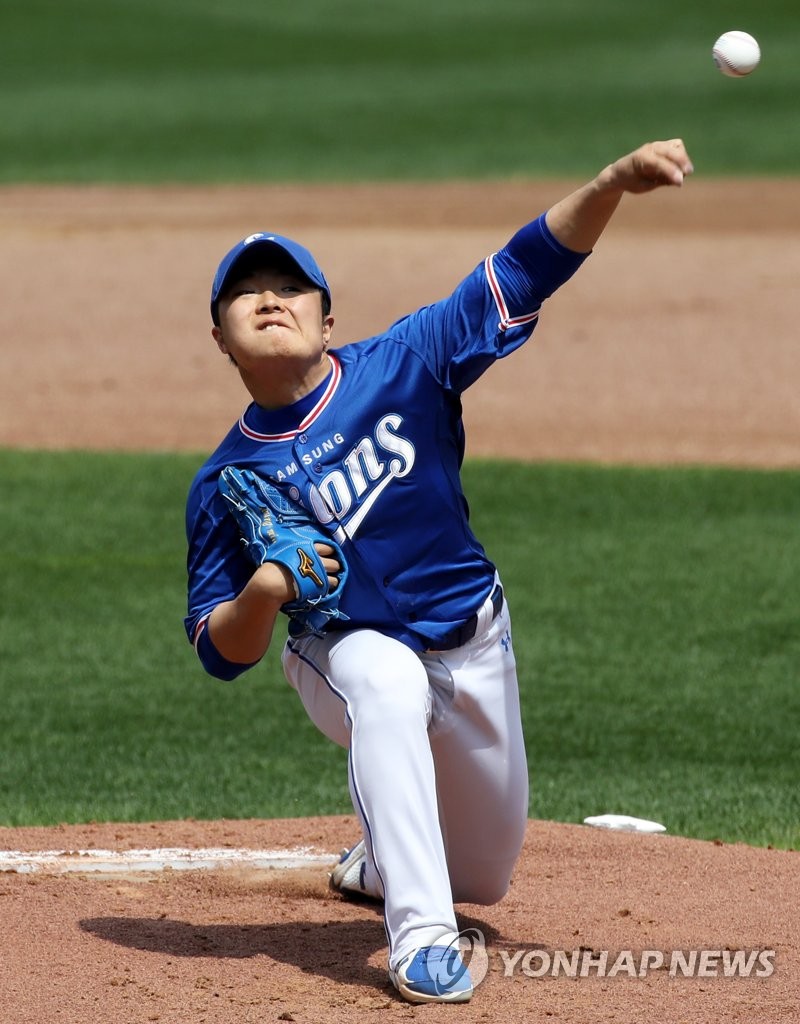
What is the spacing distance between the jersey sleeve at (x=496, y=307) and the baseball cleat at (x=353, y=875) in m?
1.27

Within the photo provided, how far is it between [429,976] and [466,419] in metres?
9.01

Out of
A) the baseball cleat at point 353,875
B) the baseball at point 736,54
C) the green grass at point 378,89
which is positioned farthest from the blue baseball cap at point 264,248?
the green grass at point 378,89

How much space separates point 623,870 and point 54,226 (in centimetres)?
1589

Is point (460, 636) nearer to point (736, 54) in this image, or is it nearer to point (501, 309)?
point (501, 309)

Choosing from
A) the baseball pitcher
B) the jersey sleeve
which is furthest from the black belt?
the jersey sleeve

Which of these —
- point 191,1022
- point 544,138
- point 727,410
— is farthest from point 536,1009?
point 544,138

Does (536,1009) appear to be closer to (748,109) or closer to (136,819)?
(136,819)

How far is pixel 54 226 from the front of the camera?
19453mm

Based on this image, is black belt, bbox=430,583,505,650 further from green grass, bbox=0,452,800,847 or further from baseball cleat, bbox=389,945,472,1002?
green grass, bbox=0,452,800,847

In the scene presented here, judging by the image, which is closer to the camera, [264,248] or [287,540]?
[287,540]

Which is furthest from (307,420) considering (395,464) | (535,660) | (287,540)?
(535,660)

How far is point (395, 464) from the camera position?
3854 mm

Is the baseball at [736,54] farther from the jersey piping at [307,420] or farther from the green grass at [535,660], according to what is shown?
the green grass at [535,660]

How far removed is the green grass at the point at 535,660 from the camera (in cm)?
592
